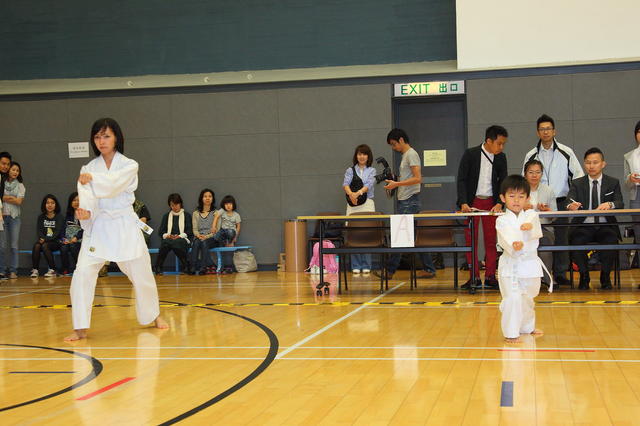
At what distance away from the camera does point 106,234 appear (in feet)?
17.3

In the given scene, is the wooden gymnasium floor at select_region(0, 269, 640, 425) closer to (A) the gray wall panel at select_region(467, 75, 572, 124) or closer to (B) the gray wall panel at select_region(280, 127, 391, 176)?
(A) the gray wall panel at select_region(467, 75, 572, 124)

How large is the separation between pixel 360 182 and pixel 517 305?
183 inches

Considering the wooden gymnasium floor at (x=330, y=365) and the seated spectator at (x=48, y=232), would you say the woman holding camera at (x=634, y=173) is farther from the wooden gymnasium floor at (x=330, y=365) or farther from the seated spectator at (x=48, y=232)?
the seated spectator at (x=48, y=232)

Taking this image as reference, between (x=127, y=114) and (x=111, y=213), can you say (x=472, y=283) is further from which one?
(x=127, y=114)

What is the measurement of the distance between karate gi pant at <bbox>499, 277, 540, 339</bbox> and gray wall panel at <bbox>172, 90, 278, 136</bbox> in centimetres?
773

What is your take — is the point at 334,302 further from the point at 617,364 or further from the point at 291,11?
the point at 291,11

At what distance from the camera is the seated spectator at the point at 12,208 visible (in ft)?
35.7

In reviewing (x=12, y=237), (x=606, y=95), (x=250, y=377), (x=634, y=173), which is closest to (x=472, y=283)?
(x=634, y=173)

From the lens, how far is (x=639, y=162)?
7.68 metres

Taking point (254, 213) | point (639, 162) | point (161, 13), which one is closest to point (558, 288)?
point (639, 162)

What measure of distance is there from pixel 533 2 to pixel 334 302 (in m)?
6.31

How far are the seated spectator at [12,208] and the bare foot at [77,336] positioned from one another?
620 cm

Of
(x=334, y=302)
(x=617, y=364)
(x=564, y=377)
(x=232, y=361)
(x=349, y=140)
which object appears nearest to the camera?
(x=564, y=377)

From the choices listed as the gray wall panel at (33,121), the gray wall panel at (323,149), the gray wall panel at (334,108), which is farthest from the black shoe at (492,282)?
the gray wall panel at (33,121)
